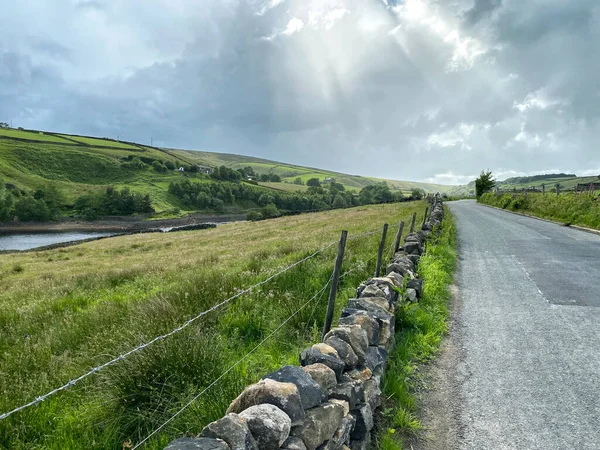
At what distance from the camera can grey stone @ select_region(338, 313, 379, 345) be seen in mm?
4683

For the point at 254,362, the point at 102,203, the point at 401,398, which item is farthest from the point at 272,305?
the point at 102,203

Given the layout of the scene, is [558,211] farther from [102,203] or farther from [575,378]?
[102,203]

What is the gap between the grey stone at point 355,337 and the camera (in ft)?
13.9

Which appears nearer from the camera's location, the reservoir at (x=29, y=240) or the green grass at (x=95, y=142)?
the reservoir at (x=29, y=240)

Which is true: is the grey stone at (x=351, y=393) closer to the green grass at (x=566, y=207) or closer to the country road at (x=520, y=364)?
the country road at (x=520, y=364)

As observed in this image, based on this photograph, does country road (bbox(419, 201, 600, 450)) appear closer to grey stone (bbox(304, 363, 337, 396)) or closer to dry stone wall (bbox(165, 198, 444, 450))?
dry stone wall (bbox(165, 198, 444, 450))

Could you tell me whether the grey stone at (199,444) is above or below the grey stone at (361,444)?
above

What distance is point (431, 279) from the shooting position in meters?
8.82

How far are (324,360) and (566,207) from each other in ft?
84.9

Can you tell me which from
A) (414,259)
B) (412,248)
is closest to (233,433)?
(414,259)

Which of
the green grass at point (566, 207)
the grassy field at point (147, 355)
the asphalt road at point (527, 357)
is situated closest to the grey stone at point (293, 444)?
the grassy field at point (147, 355)

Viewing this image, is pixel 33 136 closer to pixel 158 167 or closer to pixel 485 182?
pixel 158 167

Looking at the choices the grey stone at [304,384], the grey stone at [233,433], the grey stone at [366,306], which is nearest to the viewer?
the grey stone at [233,433]

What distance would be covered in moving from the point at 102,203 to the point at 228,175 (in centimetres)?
6918
